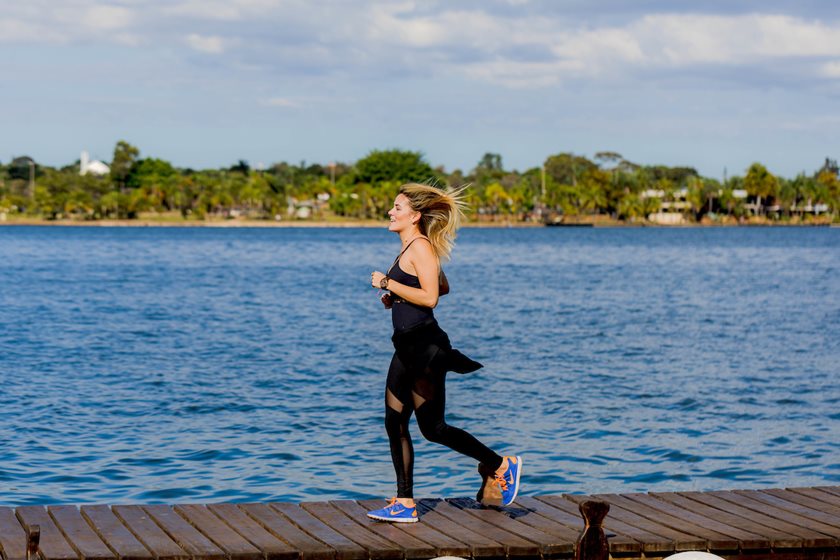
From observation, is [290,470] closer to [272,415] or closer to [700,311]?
[272,415]

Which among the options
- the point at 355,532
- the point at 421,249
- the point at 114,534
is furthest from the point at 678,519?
the point at 114,534

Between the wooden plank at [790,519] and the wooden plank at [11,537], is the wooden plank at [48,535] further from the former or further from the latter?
the wooden plank at [790,519]

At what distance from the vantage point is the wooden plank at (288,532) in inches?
292

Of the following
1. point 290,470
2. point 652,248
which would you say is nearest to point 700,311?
point 290,470

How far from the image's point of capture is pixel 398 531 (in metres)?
8.01

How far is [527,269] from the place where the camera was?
80812mm

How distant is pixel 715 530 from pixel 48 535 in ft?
15.3

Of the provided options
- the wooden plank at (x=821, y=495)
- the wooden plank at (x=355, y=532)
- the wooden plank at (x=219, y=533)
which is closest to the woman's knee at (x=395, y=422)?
the wooden plank at (x=355, y=532)

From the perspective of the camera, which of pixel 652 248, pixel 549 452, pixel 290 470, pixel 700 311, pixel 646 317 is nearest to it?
pixel 290 470

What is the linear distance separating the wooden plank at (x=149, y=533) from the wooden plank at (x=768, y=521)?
13.6 ft

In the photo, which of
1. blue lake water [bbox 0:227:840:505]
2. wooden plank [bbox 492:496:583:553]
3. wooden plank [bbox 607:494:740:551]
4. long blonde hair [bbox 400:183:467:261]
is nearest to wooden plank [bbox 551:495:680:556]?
wooden plank [bbox 607:494:740:551]

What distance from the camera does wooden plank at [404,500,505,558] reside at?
7633mm

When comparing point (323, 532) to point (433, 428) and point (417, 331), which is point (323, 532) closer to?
point (433, 428)

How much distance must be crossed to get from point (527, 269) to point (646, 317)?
38.4 meters
